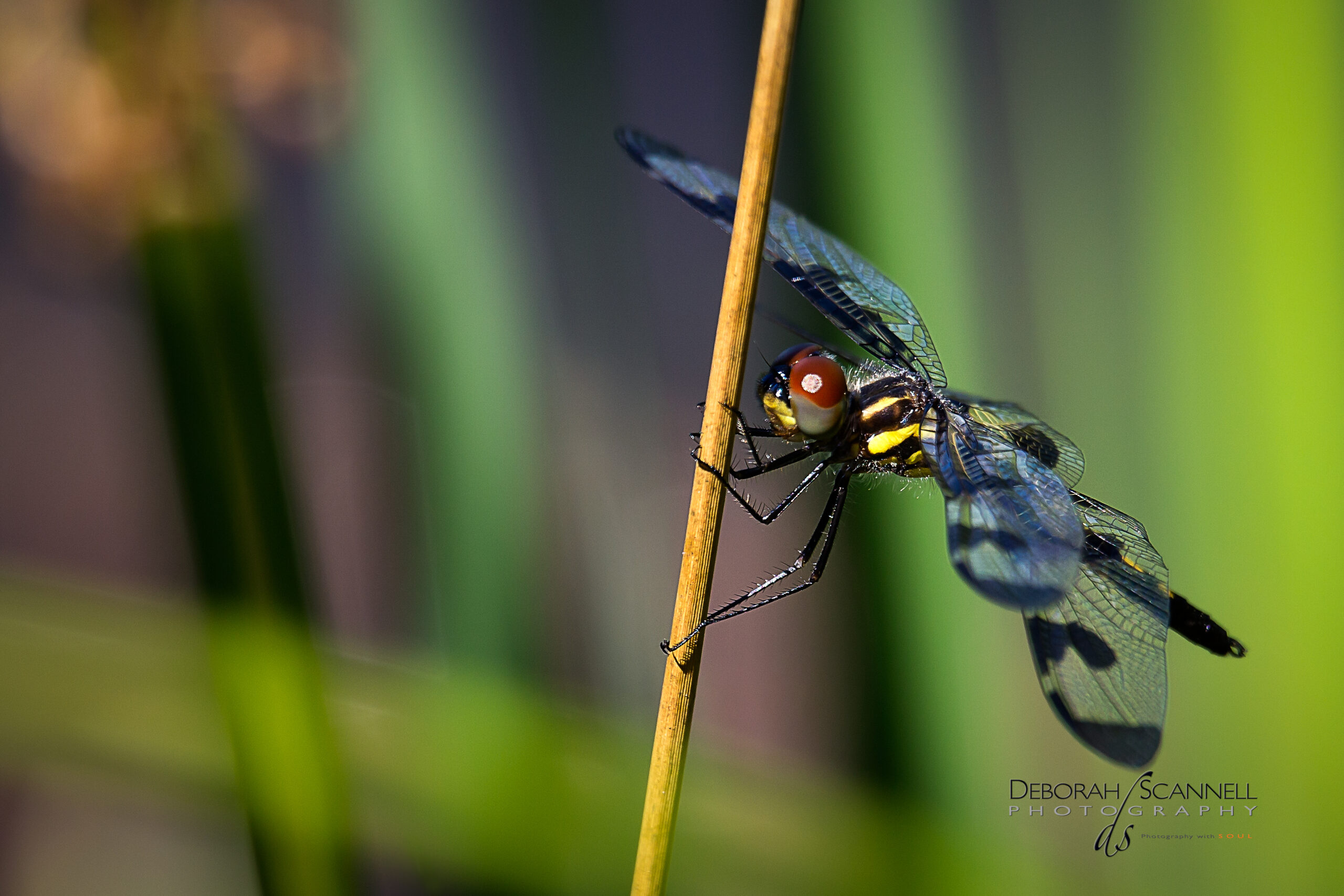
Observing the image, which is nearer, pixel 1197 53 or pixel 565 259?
pixel 1197 53

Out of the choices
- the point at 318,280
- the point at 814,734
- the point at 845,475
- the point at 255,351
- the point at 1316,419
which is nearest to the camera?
the point at 255,351

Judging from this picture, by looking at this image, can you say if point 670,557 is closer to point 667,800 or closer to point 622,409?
point 622,409

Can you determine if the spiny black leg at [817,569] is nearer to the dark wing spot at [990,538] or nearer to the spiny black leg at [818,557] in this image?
the spiny black leg at [818,557]

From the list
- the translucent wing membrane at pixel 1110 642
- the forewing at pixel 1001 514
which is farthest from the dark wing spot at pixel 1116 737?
the forewing at pixel 1001 514

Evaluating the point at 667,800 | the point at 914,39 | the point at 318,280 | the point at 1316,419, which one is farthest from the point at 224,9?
the point at 1316,419

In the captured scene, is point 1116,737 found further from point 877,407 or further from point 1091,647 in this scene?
point 877,407

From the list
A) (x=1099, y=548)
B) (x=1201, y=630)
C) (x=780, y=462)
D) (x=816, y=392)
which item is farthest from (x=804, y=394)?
(x=1201, y=630)

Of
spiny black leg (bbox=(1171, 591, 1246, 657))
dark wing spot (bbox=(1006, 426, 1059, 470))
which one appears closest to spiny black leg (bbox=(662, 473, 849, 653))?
dark wing spot (bbox=(1006, 426, 1059, 470))
